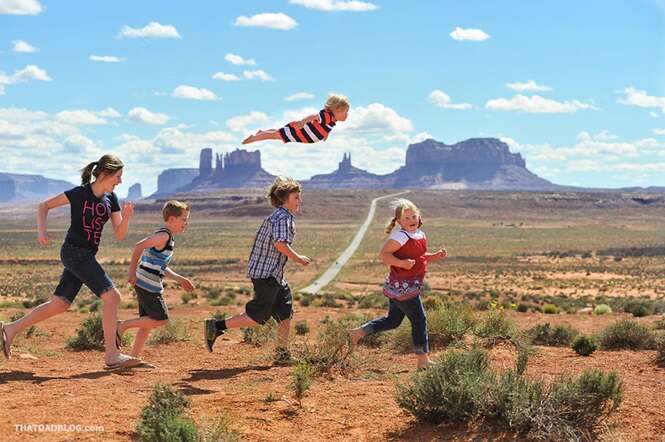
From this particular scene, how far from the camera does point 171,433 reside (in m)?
4.36

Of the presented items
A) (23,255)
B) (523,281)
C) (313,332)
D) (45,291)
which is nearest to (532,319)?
(313,332)

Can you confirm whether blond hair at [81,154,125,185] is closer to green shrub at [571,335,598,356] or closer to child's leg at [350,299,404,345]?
child's leg at [350,299,404,345]

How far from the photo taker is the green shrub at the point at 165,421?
4391mm

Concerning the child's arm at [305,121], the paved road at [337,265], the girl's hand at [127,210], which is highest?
the child's arm at [305,121]

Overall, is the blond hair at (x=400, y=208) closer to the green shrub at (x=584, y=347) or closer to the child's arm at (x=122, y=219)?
the child's arm at (x=122, y=219)

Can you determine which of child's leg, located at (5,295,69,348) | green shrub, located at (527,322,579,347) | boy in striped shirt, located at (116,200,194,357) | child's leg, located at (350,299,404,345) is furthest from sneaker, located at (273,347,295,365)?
green shrub, located at (527,322,579,347)

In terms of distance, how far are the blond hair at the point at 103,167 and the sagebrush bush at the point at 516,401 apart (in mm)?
3182

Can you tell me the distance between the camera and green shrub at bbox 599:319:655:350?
950 cm

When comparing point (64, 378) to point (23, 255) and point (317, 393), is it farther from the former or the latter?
point (23, 255)

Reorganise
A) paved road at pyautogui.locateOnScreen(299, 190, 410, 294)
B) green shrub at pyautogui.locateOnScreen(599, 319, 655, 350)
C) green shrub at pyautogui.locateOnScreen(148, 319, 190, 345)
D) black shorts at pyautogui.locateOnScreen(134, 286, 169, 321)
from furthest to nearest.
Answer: paved road at pyautogui.locateOnScreen(299, 190, 410, 294)
green shrub at pyautogui.locateOnScreen(148, 319, 190, 345)
green shrub at pyautogui.locateOnScreen(599, 319, 655, 350)
black shorts at pyautogui.locateOnScreen(134, 286, 169, 321)

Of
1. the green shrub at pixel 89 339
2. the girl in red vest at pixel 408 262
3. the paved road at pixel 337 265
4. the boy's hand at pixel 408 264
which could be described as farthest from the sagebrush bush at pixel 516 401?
the paved road at pixel 337 265

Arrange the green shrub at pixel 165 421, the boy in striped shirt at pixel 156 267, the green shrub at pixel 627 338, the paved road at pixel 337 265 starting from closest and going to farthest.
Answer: the green shrub at pixel 165 421 → the boy in striped shirt at pixel 156 267 → the green shrub at pixel 627 338 → the paved road at pixel 337 265

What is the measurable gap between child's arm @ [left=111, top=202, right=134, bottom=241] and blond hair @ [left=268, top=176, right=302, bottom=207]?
4.21 ft

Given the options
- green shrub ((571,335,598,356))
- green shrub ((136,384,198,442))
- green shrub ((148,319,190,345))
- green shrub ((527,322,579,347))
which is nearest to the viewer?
green shrub ((136,384,198,442))
